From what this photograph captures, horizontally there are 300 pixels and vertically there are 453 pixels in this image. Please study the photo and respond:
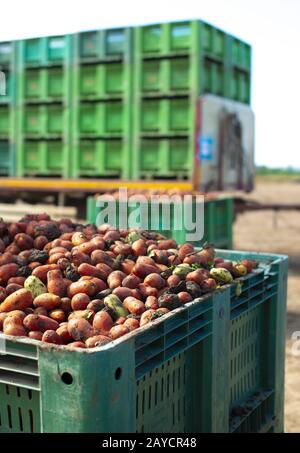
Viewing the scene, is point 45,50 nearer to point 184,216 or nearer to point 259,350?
point 184,216

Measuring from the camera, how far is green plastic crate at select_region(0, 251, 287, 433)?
1773 millimetres

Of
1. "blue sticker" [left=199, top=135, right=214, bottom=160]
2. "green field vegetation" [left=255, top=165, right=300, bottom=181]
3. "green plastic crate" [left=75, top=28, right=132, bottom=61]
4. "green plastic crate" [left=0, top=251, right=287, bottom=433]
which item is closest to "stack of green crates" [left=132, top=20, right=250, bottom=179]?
"blue sticker" [left=199, top=135, right=214, bottom=160]

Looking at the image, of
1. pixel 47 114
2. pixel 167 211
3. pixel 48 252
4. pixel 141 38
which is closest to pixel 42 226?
pixel 48 252

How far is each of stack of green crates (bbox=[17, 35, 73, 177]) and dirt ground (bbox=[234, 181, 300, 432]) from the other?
4.24 metres

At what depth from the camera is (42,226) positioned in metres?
3.22

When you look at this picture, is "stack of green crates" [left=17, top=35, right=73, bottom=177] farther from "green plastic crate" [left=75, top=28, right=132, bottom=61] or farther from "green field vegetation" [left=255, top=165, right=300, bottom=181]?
"green field vegetation" [left=255, top=165, right=300, bottom=181]

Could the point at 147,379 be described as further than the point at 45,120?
No

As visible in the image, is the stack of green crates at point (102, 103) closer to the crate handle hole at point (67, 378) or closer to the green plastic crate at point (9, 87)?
the green plastic crate at point (9, 87)

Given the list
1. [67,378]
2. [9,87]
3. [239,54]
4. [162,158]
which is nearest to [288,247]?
[239,54]

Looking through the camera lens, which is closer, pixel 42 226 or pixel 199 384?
pixel 199 384

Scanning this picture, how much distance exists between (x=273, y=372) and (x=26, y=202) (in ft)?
27.7

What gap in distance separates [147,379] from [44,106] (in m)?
9.07

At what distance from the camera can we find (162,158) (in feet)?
31.1
